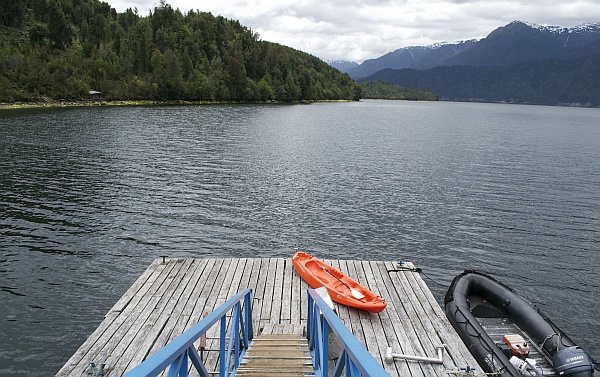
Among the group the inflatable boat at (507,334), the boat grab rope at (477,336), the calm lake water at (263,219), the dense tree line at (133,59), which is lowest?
the calm lake water at (263,219)

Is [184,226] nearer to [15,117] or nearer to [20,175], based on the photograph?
[20,175]

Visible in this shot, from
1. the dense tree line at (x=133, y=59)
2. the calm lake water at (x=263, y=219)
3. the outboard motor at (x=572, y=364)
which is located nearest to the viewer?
the outboard motor at (x=572, y=364)

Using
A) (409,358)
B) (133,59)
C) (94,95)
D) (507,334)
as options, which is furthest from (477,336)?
(133,59)

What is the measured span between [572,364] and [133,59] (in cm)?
15681

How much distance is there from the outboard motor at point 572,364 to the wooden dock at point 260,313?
2.54 metres

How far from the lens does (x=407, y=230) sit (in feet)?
71.7

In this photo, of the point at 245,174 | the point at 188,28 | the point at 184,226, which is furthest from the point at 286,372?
the point at 188,28

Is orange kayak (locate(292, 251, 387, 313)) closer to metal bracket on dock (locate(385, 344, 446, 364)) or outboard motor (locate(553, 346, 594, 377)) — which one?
metal bracket on dock (locate(385, 344, 446, 364))

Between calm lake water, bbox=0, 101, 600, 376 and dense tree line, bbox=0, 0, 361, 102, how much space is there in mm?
74818

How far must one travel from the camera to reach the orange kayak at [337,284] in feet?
33.2

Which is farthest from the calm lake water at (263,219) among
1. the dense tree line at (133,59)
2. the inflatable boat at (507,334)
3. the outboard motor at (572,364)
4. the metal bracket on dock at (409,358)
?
the dense tree line at (133,59)

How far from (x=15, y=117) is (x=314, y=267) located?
7158 centimetres

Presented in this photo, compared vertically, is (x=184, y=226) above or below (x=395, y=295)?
below

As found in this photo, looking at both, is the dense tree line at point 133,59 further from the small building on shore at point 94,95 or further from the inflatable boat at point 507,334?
the inflatable boat at point 507,334
